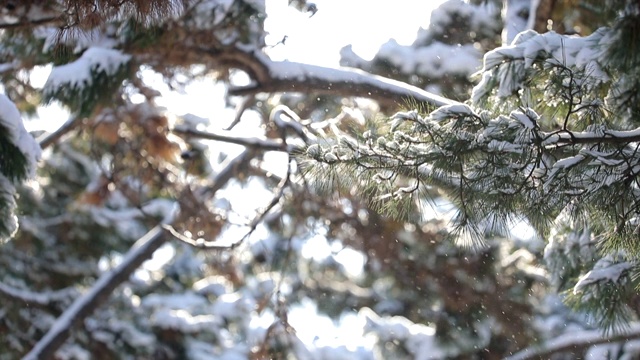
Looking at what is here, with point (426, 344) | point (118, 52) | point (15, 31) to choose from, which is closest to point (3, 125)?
point (15, 31)

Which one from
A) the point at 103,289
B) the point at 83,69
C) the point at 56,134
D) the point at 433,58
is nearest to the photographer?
the point at 83,69

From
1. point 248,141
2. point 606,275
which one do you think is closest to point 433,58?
point 248,141

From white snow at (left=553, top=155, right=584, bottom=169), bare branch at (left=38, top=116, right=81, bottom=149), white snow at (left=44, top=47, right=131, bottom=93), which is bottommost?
white snow at (left=553, top=155, right=584, bottom=169)

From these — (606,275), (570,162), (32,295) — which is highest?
(32,295)

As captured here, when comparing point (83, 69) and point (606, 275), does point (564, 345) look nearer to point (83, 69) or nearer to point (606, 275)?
point (606, 275)

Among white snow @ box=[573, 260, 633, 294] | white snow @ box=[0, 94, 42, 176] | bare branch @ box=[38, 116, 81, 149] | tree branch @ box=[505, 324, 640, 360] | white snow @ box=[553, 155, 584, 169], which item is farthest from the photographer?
bare branch @ box=[38, 116, 81, 149]

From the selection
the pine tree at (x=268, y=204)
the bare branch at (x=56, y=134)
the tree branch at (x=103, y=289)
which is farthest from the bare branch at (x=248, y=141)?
the tree branch at (x=103, y=289)

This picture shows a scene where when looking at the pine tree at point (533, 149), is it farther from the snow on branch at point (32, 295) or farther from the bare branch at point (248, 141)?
the snow on branch at point (32, 295)

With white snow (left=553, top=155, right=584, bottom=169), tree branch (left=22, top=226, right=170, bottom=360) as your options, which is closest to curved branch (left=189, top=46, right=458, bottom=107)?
white snow (left=553, top=155, right=584, bottom=169)

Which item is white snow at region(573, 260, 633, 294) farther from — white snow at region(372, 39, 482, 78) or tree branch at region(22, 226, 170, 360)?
tree branch at region(22, 226, 170, 360)

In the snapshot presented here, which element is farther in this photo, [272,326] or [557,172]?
[272,326]

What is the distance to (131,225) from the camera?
1342cm

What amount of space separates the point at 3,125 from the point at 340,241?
12.9 feet

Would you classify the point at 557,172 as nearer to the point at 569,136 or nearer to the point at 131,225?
the point at 569,136
